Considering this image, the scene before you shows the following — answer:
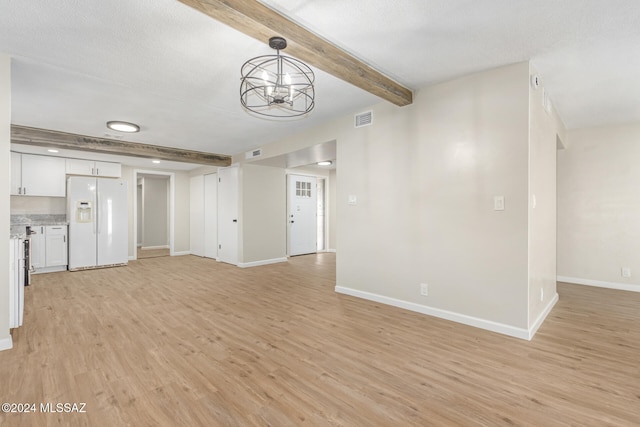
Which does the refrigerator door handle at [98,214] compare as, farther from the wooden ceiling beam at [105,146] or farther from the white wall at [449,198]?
the white wall at [449,198]

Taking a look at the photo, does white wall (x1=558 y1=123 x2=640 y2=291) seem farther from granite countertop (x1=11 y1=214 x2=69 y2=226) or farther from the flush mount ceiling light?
granite countertop (x1=11 y1=214 x2=69 y2=226)

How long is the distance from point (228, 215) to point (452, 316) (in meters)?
5.23

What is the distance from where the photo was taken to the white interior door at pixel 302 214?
7.65 metres

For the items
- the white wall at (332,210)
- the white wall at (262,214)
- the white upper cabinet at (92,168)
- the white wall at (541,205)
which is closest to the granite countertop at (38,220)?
the white upper cabinet at (92,168)

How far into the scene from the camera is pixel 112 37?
2.26 m

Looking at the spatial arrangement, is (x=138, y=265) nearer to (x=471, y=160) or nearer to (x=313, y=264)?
(x=313, y=264)

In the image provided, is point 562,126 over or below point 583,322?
over

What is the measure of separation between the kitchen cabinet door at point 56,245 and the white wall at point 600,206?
9301 mm

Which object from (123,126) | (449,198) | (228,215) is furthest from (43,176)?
(449,198)

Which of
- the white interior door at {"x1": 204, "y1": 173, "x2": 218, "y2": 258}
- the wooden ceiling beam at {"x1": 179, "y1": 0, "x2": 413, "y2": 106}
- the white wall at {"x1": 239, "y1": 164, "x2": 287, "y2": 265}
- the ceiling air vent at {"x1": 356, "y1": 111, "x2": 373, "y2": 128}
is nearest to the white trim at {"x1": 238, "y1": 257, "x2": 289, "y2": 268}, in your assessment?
the white wall at {"x1": 239, "y1": 164, "x2": 287, "y2": 265}

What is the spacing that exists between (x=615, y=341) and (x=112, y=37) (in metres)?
4.95

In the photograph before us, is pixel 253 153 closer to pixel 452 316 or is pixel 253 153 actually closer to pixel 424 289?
pixel 424 289

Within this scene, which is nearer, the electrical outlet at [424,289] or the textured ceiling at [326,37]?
the textured ceiling at [326,37]

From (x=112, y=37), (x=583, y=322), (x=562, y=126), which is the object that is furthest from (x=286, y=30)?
(x=562, y=126)
